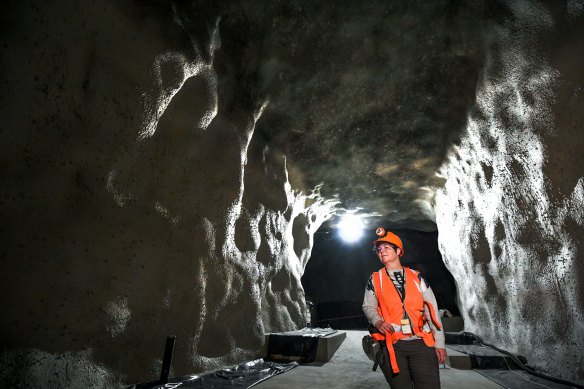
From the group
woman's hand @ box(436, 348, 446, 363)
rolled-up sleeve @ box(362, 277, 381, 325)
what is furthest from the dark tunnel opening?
woman's hand @ box(436, 348, 446, 363)

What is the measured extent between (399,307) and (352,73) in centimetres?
399

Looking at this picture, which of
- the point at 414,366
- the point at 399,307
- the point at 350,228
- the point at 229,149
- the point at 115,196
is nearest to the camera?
the point at 414,366

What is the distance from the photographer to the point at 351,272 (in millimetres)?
16719

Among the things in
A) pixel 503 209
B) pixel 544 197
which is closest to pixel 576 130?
pixel 544 197

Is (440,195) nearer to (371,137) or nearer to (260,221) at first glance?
(371,137)

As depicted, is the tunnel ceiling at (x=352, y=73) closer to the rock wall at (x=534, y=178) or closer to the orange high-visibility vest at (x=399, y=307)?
the rock wall at (x=534, y=178)

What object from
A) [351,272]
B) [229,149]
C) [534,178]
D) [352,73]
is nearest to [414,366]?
[534,178]

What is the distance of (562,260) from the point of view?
154 inches

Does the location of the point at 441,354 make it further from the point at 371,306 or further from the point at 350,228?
the point at 350,228

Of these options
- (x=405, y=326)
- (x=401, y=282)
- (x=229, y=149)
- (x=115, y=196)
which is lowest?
(x=405, y=326)

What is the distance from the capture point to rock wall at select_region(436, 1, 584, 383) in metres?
3.58

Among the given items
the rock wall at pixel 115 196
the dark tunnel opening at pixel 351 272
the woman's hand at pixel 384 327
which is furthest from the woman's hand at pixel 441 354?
the dark tunnel opening at pixel 351 272

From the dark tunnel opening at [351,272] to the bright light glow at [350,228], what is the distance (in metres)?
0.41

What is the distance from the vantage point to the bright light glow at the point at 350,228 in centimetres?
1243
